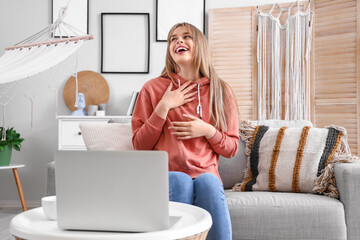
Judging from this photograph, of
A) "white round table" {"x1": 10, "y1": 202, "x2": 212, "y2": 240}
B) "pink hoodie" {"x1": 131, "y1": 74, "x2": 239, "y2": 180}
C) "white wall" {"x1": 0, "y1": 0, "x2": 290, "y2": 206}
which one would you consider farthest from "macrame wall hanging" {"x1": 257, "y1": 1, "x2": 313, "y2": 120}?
"white round table" {"x1": 10, "y1": 202, "x2": 212, "y2": 240}

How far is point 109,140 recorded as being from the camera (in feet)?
6.05

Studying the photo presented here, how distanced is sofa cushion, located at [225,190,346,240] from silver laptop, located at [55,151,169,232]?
98 centimetres

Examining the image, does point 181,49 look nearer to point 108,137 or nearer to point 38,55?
point 108,137

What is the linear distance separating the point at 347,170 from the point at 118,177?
1.27 meters

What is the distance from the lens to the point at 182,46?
5.35ft

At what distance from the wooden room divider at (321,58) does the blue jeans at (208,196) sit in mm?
1990

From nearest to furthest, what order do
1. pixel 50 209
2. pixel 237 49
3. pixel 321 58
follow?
1. pixel 50 209
2. pixel 321 58
3. pixel 237 49

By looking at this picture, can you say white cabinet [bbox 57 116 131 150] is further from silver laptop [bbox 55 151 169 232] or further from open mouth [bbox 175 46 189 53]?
silver laptop [bbox 55 151 169 232]

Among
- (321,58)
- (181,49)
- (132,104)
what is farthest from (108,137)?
(321,58)

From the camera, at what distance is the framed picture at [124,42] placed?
3361 millimetres

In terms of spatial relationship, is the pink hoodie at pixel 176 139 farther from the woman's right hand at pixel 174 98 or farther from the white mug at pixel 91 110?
the white mug at pixel 91 110

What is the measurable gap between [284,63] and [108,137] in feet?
5.94

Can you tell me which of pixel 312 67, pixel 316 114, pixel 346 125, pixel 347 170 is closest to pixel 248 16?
pixel 312 67

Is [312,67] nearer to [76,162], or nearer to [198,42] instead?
[198,42]
